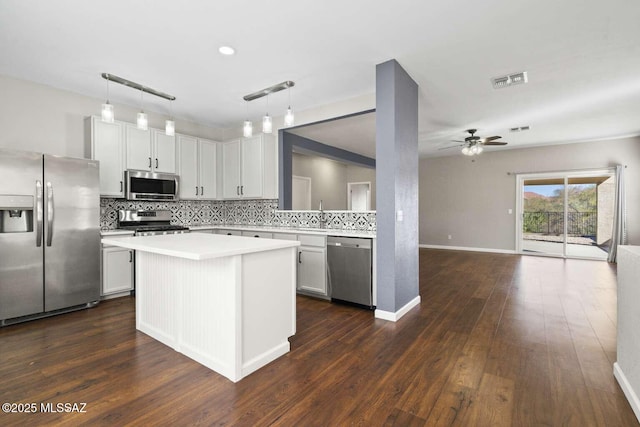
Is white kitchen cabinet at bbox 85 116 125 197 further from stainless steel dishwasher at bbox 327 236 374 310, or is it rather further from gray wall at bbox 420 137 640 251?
gray wall at bbox 420 137 640 251

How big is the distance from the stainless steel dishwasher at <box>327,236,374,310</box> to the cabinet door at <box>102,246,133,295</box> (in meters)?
2.64

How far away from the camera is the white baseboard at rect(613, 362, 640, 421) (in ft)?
5.60

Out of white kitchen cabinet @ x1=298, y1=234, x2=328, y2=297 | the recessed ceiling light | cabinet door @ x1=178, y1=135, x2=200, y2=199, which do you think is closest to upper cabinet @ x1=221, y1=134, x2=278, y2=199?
cabinet door @ x1=178, y1=135, x2=200, y2=199

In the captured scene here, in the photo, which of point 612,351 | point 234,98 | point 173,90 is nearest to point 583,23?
point 612,351

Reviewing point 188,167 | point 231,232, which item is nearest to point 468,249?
point 231,232

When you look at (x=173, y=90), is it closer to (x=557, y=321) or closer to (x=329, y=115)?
(x=329, y=115)

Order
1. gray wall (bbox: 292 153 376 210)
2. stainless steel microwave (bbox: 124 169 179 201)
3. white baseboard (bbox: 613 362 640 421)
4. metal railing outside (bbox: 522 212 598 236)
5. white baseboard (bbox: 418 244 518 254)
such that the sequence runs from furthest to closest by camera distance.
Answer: gray wall (bbox: 292 153 376 210), white baseboard (bbox: 418 244 518 254), metal railing outside (bbox: 522 212 598 236), stainless steel microwave (bbox: 124 169 179 201), white baseboard (bbox: 613 362 640 421)

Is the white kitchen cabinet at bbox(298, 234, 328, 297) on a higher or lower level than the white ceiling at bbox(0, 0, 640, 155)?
lower

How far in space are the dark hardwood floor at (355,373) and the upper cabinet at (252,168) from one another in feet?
7.43

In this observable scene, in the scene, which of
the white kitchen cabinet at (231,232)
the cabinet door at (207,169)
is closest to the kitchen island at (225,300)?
the white kitchen cabinet at (231,232)

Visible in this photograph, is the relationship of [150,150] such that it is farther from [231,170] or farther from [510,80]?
[510,80]

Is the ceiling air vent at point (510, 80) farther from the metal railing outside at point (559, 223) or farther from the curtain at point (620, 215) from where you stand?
the metal railing outside at point (559, 223)

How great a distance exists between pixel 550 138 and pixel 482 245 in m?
2.96

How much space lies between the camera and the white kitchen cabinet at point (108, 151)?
12.9 feet
